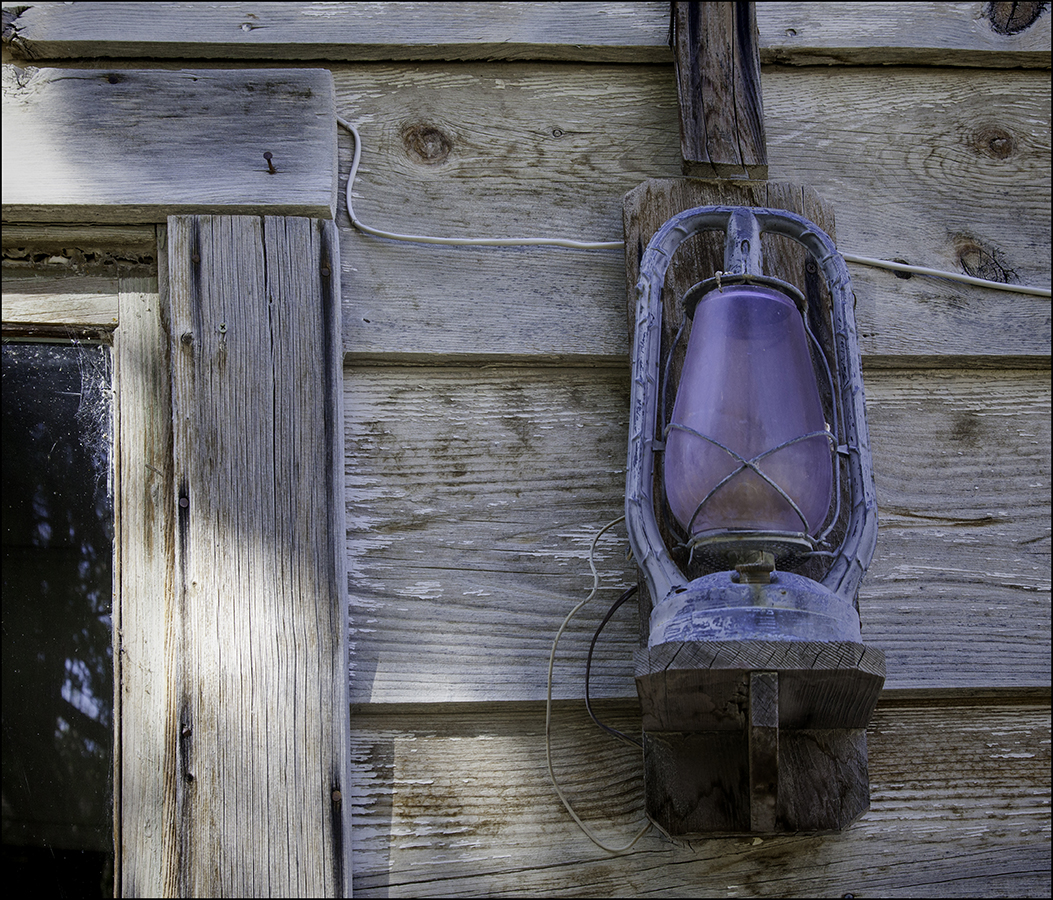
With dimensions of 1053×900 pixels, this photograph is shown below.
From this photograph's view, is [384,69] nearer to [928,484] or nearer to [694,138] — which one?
[694,138]

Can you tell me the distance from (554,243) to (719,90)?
0.81 feet

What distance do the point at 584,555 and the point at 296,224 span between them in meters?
0.45

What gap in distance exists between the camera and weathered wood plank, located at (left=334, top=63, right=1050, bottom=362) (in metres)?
0.99

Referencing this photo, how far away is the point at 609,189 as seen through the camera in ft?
3.43

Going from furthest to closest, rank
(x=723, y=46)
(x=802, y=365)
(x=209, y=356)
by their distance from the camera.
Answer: (x=723, y=46)
(x=209, y=356)
(x=802, y=365)

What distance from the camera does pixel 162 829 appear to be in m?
0.83

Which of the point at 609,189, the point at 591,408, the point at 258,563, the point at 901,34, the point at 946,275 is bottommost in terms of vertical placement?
the point at 258,563

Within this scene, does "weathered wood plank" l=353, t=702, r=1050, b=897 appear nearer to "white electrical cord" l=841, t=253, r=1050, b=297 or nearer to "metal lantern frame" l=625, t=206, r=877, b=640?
"metal lantern frame" l=625, t=206, r=877, b=640

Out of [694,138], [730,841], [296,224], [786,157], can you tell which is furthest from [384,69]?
[730,841]

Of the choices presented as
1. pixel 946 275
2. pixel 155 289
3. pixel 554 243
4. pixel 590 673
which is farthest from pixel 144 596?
pixel 946 275

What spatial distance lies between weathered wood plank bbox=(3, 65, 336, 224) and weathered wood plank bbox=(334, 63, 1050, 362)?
0.19 ft

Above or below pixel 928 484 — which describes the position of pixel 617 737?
below

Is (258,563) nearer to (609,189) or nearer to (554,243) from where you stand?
(554,243)

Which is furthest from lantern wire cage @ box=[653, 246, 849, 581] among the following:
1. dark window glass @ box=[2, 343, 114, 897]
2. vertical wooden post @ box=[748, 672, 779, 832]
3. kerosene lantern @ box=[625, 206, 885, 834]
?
dark window glass @ box=[2, 343, 114, 897]
